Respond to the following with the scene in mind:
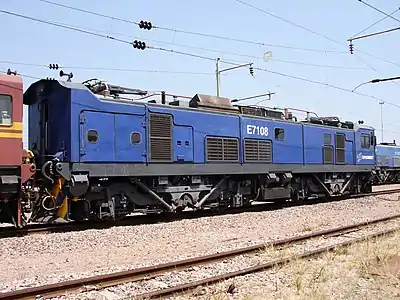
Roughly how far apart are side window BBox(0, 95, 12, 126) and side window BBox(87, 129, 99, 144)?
227cm

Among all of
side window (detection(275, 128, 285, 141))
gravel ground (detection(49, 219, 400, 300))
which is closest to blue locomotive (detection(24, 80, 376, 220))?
side window (detection(275, 128, 285, 141))

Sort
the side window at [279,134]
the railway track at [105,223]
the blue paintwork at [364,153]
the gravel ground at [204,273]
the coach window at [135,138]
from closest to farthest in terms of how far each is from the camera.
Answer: the gravel ground at [204,273], the railway track at [105,223], the coach window at [135,138], the side window at [279,134], the blue paintwork at [364,153]

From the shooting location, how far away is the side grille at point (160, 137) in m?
13.7

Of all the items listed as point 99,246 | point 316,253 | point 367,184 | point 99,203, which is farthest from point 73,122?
point 367,184

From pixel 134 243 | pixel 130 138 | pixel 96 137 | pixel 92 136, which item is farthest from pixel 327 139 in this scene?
pixel 134 243

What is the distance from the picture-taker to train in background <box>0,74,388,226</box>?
1131cm

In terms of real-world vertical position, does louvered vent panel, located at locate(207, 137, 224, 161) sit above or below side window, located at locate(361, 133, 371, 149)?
below

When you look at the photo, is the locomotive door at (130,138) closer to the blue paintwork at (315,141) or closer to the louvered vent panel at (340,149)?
the blue paintwork at (315,141)

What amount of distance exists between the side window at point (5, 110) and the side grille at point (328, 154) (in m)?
→ 14.3

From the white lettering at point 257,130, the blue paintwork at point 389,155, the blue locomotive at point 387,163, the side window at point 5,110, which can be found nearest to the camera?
the side window at point 5,110

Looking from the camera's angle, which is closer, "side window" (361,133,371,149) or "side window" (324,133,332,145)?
"side window" (324,133,332,145)

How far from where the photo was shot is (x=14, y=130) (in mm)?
10578

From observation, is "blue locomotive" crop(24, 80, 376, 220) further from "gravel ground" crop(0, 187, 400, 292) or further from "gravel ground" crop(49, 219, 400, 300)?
"gravel ground" crop(49, 219, 400, 300)

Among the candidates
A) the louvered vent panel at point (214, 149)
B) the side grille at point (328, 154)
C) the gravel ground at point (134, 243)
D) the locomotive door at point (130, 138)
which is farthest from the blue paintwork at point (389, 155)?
the locomotive door at point (130, 138)
